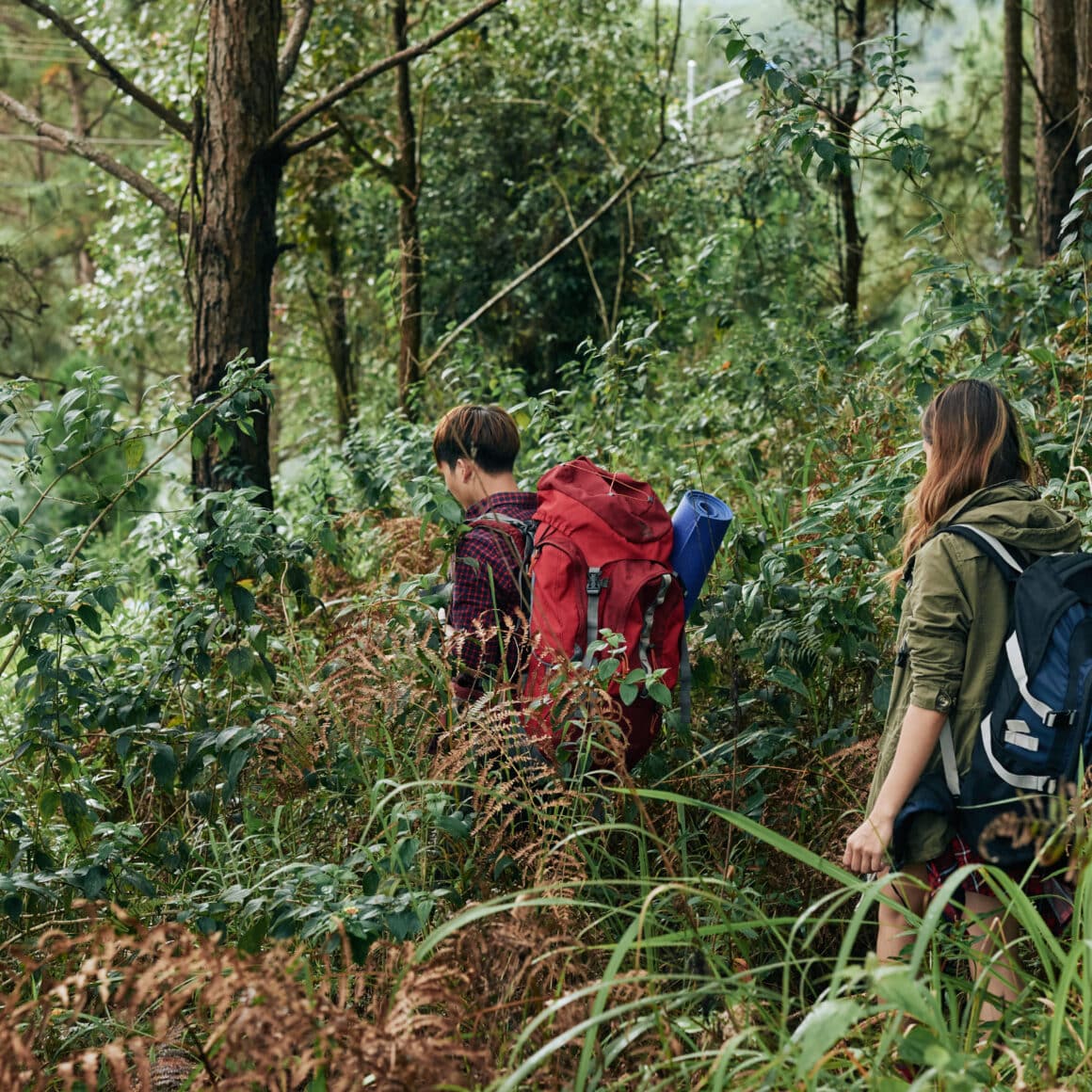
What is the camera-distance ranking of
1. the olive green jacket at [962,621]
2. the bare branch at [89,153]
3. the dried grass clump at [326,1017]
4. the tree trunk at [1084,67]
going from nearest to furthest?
the dried grass clump at [326,1017] → the olive green jacket at [962,621] → the bare branch at [89,153] → the tree trunk at [1084,67]

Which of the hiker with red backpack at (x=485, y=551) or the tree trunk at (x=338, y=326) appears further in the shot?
the tree trunk at (x=338, y=326)

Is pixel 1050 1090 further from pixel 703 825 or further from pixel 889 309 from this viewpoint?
pixel 889 309

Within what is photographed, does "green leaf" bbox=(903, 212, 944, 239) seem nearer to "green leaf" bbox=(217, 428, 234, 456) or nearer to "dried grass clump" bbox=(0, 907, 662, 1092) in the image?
"green leaf" bbox=(217, 428, 234, 456)

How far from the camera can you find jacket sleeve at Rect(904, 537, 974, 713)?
2.44m

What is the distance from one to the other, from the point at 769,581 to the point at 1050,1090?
6.61ft

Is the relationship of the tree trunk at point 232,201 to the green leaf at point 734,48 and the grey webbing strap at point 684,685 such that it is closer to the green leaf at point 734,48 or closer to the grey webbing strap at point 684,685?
the green leaf at point 734,48

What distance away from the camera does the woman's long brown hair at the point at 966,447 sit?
256 cm

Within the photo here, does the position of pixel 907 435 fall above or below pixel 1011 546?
above

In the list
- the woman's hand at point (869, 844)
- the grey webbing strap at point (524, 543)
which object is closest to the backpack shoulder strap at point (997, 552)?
the woman's hand at point (869, 844)

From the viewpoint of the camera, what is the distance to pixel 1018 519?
2453mm

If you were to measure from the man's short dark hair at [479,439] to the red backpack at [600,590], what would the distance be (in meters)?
0.34

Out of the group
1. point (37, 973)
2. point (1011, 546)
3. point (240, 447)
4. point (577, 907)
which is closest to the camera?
point (1011, 546)

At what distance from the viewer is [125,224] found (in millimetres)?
12445

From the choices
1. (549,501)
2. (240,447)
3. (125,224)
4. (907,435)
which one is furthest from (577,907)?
(125,224)
